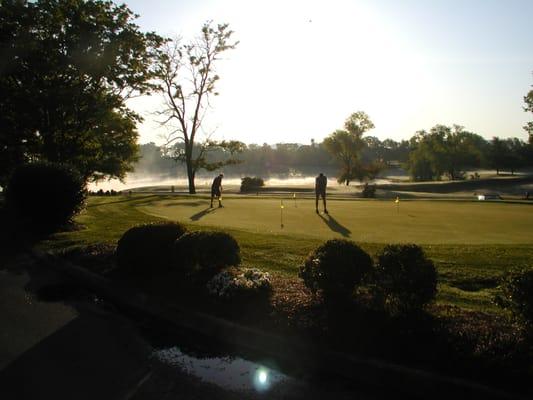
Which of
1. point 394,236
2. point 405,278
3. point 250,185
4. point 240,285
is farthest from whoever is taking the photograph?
point 250,185

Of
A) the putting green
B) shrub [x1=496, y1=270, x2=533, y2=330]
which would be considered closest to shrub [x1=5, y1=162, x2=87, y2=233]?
the putting green

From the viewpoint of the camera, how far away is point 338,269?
7219 millimetres

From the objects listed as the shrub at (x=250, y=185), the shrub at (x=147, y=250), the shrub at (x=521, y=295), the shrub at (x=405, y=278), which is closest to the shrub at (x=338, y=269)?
the shrub at (x=405, y=278)

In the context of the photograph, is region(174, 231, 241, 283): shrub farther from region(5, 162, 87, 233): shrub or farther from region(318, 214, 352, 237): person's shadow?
region(5, 162, 87, 233): shrub

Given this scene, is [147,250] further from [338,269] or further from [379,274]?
[379,274]

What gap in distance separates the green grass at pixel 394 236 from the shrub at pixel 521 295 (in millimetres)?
1946

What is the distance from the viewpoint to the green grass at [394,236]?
9750 mm

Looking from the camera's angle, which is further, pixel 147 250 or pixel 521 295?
pixel 147 250

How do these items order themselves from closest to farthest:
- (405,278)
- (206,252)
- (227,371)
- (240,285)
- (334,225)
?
(227,371), (405,278), (240,285), (206,252), (334,225)

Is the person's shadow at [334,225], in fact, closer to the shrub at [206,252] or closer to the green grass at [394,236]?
the green grass at [394,236]

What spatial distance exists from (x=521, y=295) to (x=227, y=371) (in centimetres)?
398

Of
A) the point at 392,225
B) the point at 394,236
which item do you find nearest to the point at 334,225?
the point at 392,225

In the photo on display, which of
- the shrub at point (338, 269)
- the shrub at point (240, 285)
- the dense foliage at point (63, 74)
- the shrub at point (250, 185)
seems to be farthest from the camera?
the shrub at point (250, 185)

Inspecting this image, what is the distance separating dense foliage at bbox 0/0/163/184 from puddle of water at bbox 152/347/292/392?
1039 inches
